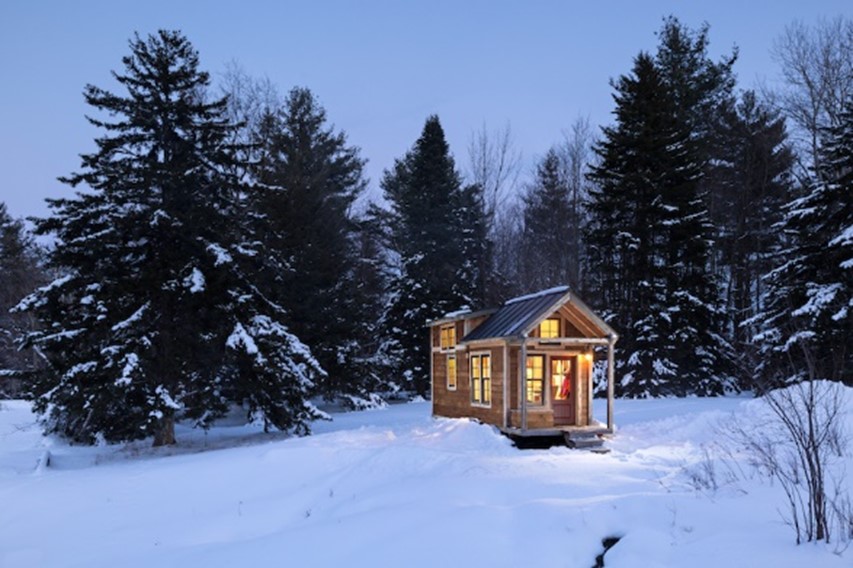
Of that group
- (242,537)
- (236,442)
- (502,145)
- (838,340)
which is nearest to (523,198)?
(502,145)

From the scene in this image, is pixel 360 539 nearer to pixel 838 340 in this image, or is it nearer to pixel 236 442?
pixel 236 442

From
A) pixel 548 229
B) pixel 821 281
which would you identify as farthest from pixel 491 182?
pixel 821 281

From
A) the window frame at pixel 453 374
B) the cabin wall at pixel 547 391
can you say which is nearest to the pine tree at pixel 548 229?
the window frame at pixel 453 374

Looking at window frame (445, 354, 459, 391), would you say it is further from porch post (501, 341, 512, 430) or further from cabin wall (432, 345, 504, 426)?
porch post (501, 341, 512, 430)

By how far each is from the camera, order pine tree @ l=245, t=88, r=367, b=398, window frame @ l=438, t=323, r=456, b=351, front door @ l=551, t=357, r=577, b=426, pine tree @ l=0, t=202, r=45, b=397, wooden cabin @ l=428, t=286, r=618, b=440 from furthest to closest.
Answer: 1. pine tree @ l=0, t=202, r=45, b=397
2. pine tree @ l=245, t=88, r=367, b=398
3. window frame @ l=438, t=323, r=456, b=351
4. front door @ l=551, t=357, r=577, b=426
5. wooden cabin @ l=428, t=286, r=618, b=440

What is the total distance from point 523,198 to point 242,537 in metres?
30.8

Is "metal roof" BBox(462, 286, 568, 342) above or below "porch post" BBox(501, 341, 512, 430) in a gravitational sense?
above

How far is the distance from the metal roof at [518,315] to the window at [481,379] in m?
0.61

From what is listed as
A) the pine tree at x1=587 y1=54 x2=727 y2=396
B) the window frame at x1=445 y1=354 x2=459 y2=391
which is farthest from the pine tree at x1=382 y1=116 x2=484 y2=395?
the window frame at x1=445 y1=354 x2=459 y2=391

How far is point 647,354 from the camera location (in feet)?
82.2

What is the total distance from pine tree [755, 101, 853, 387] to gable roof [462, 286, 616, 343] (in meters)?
6.19

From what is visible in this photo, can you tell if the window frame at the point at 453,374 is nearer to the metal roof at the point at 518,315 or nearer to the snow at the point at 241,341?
the metal roof at the point at 518,315

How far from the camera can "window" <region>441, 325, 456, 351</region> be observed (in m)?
18.7

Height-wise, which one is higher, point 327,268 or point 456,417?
point 327,268
